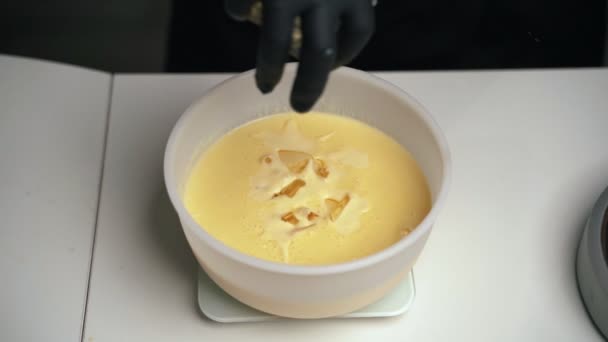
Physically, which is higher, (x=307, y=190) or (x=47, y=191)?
(x=307, y=190)

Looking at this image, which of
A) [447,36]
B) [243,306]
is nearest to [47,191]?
[243,306]

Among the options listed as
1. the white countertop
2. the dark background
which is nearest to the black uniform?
the dark background

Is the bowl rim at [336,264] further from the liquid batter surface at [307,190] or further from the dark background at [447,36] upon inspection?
the dark background at [447,36]

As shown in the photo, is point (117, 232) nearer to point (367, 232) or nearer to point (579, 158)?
point (367, 232)

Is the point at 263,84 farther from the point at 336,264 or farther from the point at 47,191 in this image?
the point at 47,191

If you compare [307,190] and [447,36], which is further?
[447,36]

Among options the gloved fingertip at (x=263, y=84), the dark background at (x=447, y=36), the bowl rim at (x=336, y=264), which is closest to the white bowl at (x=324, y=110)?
the bowl rim at (x=336, y=264)

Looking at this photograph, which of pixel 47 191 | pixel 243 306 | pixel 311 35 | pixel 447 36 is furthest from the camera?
pixel 447 36
